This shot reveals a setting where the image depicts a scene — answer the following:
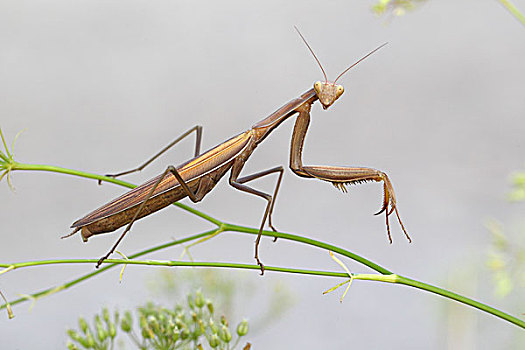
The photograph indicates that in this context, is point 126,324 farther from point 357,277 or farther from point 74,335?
point 357,277

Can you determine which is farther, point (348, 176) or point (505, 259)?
point (505, 259)

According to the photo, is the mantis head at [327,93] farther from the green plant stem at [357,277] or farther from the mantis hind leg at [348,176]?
the green plant stem at [357,277]

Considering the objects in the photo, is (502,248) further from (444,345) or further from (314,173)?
(444,345)

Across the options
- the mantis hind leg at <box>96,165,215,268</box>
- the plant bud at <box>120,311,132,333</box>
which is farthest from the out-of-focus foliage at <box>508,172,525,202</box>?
the plant bud at <box>120,311,132,333</box>

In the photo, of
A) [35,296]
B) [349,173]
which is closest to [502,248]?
[349,173]

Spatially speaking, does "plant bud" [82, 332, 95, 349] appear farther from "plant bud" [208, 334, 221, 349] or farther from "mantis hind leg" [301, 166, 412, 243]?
"mantis hind leg" [301, 166, 412, 243]

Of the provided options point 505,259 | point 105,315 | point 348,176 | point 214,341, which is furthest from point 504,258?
point 105,315

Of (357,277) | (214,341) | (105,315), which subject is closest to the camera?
(357,277)
